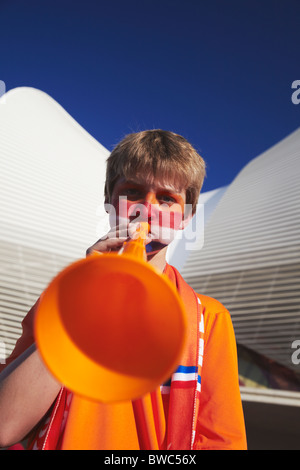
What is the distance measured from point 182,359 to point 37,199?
11.9 m

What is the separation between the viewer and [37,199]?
1223 cm

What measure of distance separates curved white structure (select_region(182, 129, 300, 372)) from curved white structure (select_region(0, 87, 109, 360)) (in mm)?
4569

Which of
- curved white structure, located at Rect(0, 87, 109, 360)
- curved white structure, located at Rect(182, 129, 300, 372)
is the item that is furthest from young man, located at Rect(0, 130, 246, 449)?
curved white structure, located at Rect(0, 87, 109, 360)

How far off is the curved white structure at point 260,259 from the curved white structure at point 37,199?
457 centimetres

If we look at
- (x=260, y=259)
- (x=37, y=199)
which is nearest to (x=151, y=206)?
(x=260, y=259)

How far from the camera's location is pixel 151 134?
63.4 inches

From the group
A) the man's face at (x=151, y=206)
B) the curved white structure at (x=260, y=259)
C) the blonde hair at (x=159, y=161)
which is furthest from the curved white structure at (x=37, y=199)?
the man's face at (x=151, y=206)

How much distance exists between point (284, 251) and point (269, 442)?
5.01 m

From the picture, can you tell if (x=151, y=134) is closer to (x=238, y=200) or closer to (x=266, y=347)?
(x=266, y=347)

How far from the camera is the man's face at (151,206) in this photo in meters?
1.26

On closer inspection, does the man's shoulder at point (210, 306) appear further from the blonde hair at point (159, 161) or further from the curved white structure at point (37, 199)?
the curved white structure at point (37, 199)

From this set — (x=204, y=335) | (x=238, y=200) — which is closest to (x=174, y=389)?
(x=204, y=335)

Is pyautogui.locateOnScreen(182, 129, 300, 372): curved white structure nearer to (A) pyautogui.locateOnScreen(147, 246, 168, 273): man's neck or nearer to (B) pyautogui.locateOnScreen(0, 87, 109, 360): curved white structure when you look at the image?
(B) pyautogui.locateOnScreen(0, 87, 109, 360): curved white structure

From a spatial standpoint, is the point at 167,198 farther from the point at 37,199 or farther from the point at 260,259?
the point at 37,199
